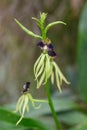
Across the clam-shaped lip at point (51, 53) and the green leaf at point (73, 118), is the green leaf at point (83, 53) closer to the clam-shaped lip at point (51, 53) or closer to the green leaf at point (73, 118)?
the green leaf at point (73, 118)

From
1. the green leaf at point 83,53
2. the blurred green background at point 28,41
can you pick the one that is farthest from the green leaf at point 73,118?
the blurred green background at point 28,41

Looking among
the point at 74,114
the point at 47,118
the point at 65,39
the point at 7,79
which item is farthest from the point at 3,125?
the point at 7,79

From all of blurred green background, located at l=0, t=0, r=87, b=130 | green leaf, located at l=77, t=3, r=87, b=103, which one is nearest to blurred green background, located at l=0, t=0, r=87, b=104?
blurred green background, located at l=0, t=0, r=87, b=130

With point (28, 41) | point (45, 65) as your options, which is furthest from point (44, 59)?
point (28, 41)

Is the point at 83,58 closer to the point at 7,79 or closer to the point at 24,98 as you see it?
the point at 24,98

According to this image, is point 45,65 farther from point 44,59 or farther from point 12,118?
point 12,118

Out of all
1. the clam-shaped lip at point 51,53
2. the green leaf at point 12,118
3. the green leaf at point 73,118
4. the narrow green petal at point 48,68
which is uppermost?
the clam-shaped lip at point 51,53

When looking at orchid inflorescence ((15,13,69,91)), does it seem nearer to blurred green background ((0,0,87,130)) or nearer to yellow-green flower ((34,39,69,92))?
yellow-green flower ((34,39,69,92))

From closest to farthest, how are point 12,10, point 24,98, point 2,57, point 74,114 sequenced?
point 24,98 → point 74,114 → point 12,10 → point 2,57
